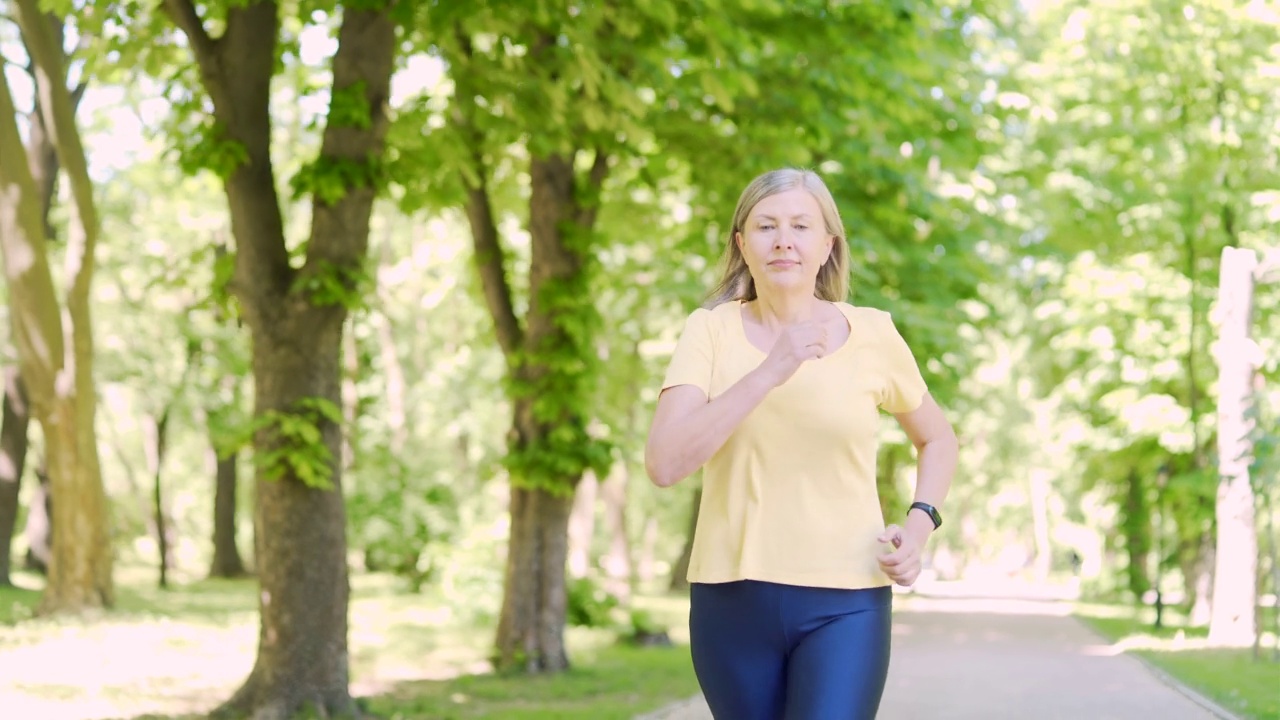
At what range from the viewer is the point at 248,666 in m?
15.0

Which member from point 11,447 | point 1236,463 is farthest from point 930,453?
point 11,447

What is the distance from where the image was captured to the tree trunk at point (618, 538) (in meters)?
27.0

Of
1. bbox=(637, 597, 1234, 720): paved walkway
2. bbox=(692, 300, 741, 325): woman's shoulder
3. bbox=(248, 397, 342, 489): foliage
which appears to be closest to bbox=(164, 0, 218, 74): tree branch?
bbox=(248, 397, 342, 489): foliage

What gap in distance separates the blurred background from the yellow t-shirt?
5617 millimetres

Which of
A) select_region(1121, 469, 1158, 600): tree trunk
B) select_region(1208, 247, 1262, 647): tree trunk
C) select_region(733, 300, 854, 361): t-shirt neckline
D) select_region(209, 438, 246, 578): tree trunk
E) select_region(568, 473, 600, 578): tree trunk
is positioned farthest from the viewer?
select_region(209, 438, 246, 578): tree trunk

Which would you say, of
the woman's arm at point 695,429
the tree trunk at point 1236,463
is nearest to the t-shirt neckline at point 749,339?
the woman's arm at point 695,429

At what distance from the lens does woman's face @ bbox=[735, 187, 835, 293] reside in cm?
333

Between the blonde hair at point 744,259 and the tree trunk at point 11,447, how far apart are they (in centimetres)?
2219

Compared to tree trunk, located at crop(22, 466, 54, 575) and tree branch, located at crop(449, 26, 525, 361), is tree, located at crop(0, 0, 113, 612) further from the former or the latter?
tree trunk, located at crop(22, 466, 54, 575)

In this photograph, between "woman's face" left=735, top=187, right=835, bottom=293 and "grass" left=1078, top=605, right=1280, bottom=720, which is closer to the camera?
"woman's face" left=735, top=187, right=835, bottom=293

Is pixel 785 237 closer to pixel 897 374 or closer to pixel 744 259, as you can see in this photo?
pixel 744 259

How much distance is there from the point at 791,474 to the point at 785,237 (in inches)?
19.7

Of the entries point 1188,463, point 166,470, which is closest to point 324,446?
point 1188,463

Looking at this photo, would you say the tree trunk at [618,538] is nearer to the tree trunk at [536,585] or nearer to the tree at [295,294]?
the tree trunk at [536,585]
